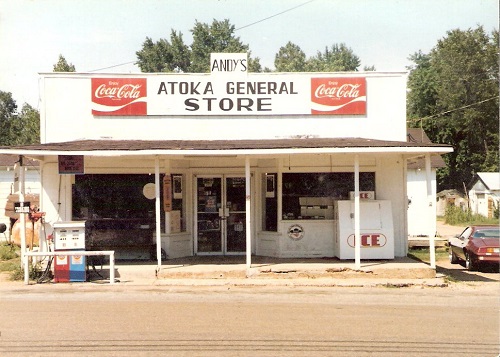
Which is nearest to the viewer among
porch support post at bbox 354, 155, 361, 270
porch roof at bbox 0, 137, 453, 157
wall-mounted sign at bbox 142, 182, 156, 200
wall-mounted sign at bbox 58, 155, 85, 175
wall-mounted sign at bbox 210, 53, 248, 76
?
porch roof at bbox 0, 137, 453, 157

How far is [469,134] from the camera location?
64125 millimetres

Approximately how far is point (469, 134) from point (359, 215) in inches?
2093

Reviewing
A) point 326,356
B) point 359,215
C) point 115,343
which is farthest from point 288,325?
point 359,215

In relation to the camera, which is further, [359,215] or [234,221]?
[234,221]

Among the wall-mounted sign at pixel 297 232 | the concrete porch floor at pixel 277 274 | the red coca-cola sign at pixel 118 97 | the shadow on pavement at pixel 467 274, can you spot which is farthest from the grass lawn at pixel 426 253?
the red coca-cola sign at pixel 118 97

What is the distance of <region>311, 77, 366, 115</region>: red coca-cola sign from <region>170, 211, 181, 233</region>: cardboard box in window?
4.67 m

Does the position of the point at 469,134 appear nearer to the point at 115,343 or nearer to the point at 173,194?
the point at 173,194

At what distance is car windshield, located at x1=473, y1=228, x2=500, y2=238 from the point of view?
18.0m

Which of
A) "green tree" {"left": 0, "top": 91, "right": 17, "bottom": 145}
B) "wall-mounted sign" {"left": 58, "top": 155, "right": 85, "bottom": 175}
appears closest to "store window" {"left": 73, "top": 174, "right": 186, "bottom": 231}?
"wall-mounted sign" {"left": 58, "top": 155, "right": 85, "bottom": 175}

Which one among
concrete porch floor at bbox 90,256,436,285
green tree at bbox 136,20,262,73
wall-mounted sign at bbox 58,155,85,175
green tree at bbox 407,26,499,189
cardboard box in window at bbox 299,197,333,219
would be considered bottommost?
concrete porch floor at bbox 90,256,436,285

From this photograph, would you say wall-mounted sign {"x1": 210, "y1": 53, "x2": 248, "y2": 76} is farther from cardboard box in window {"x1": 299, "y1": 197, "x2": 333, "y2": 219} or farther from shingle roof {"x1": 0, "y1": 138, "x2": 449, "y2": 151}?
cardboard box in window {"x1": 299, "y1": 197, "x2": 333, "y2": 219}

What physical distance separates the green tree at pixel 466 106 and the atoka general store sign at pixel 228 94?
4525 cm

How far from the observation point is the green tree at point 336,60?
95706 mm

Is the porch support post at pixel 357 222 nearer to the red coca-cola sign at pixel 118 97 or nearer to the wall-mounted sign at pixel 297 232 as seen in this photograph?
the wall-mounted sign at pixel 297 232
